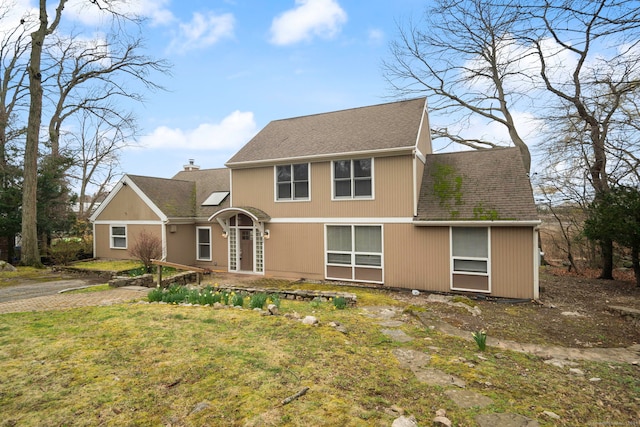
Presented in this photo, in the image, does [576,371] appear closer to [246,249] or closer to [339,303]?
[339,303]

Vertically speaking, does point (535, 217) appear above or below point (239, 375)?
above

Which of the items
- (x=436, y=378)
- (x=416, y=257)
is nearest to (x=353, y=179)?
(x=416, y=257)

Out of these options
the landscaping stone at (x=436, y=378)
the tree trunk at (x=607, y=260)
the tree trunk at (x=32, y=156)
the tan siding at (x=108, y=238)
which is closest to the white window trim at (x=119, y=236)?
the tan siding at (x=108, y=238)

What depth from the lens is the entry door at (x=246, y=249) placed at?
15.6 metres

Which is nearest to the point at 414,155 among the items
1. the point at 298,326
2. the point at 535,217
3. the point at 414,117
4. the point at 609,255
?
the point at 414,117

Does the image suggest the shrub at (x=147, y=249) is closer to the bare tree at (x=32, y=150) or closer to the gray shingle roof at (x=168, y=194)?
the gray shingle roof at (x=168, y=194)

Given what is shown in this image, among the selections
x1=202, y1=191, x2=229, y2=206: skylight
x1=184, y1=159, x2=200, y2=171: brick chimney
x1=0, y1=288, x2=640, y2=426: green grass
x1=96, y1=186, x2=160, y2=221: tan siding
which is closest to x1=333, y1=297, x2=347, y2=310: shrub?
x1=0, y1=288, x2=640, y2=426: green grass

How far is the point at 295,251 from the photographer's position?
1428 cm

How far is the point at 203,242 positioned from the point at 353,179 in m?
9.01

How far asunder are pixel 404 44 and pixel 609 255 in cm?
1550

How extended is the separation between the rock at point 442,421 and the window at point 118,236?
59.5 feet

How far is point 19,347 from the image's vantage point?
5.00 meters

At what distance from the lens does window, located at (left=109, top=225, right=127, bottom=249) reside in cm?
1755

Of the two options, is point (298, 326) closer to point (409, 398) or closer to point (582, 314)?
point (409, 398)
